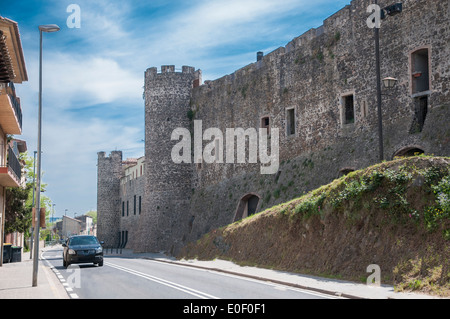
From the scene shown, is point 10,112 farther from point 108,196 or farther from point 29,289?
point 108,196

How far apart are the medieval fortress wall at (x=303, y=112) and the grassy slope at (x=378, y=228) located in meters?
5.46

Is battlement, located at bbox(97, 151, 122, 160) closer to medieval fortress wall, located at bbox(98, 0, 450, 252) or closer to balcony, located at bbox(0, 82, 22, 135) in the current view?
medieval fortress wall, located at bbox(98, 0, 450, 252)

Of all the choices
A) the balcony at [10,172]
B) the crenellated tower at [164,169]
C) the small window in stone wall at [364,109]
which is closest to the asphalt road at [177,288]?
the balcony at [10,172]

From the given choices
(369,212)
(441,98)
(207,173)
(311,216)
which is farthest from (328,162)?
(207,173)

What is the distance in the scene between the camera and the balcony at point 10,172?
23844mm

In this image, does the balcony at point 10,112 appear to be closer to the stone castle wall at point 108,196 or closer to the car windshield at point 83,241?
the car windshield at point 83,241

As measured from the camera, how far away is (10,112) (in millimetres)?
23375

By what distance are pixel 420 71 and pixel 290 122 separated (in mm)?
9688

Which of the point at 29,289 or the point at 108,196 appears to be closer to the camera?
the point at 29,289

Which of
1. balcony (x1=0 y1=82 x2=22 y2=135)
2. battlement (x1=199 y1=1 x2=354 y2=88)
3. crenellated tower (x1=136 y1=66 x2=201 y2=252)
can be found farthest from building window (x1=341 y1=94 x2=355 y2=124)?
crenellated tower (x1=136 y1=66 x2=201 y2=252)

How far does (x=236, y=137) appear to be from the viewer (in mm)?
36344

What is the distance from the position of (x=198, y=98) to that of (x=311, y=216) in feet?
80.0

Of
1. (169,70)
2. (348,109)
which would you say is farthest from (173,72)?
(348,109)

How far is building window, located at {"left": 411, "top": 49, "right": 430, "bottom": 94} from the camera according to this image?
2253cm
